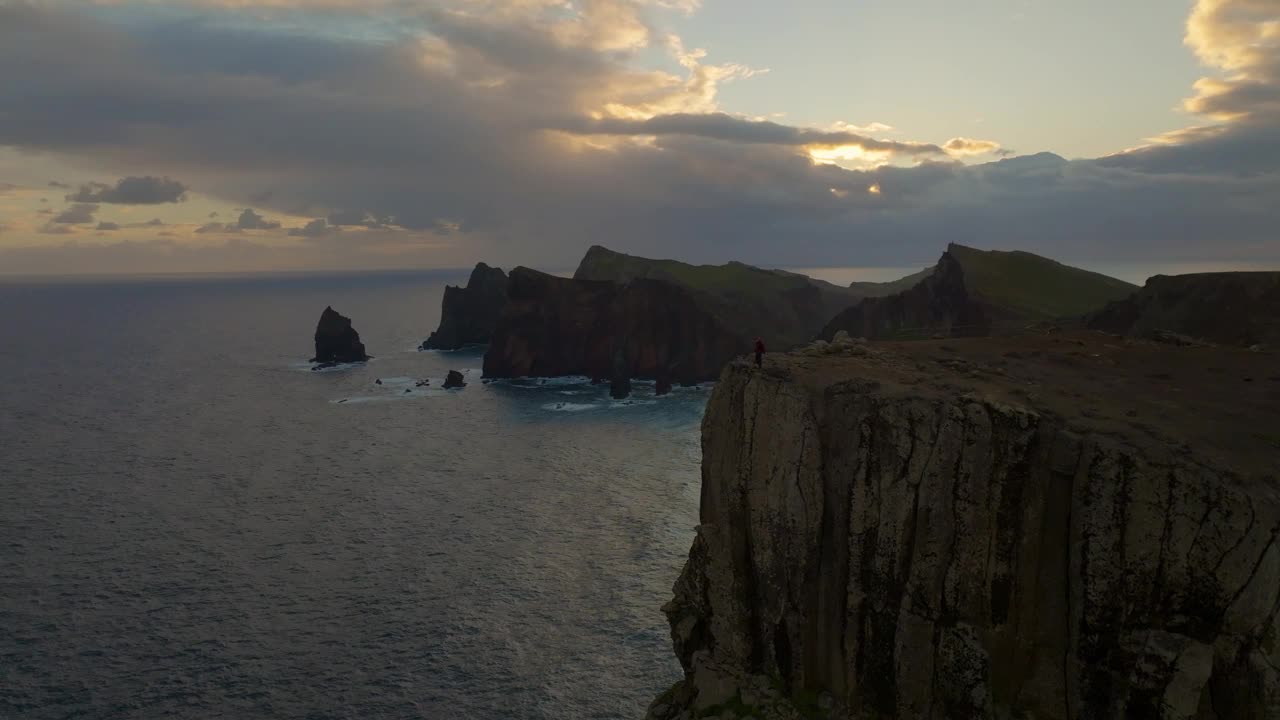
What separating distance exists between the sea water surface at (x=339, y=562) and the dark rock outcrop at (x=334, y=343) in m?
64.0

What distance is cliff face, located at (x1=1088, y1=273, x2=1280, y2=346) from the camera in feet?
217

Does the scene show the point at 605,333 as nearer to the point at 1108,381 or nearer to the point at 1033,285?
the point at 1033,285

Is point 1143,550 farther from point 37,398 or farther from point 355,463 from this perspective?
point 37,398

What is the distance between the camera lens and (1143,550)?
26.2 meters

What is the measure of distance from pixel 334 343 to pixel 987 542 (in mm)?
187616

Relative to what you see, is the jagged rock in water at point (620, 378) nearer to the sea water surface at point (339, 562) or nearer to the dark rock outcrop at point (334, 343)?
the sea water surface at point (339, 562)

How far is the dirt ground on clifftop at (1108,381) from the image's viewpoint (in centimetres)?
2850

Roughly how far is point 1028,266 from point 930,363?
10301cm

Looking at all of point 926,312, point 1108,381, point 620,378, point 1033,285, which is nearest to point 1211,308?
point 1108,381

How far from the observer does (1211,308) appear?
71375 millimetres

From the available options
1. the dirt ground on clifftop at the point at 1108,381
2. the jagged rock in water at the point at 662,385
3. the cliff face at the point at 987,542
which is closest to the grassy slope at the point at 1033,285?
the jagged rock in water at the point at 662,385

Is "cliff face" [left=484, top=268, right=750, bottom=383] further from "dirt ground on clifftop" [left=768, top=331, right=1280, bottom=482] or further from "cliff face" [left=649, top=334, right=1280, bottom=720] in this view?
"cliff face" [left=649, top=334, right=1280, bottom=720]

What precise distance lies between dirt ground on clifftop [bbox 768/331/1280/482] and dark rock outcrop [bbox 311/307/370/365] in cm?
17324

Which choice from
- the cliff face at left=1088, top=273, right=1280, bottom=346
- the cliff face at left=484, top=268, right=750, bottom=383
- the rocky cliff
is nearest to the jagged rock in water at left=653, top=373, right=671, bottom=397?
the cliff face at left=484, top=268, right=750, bottom=383
